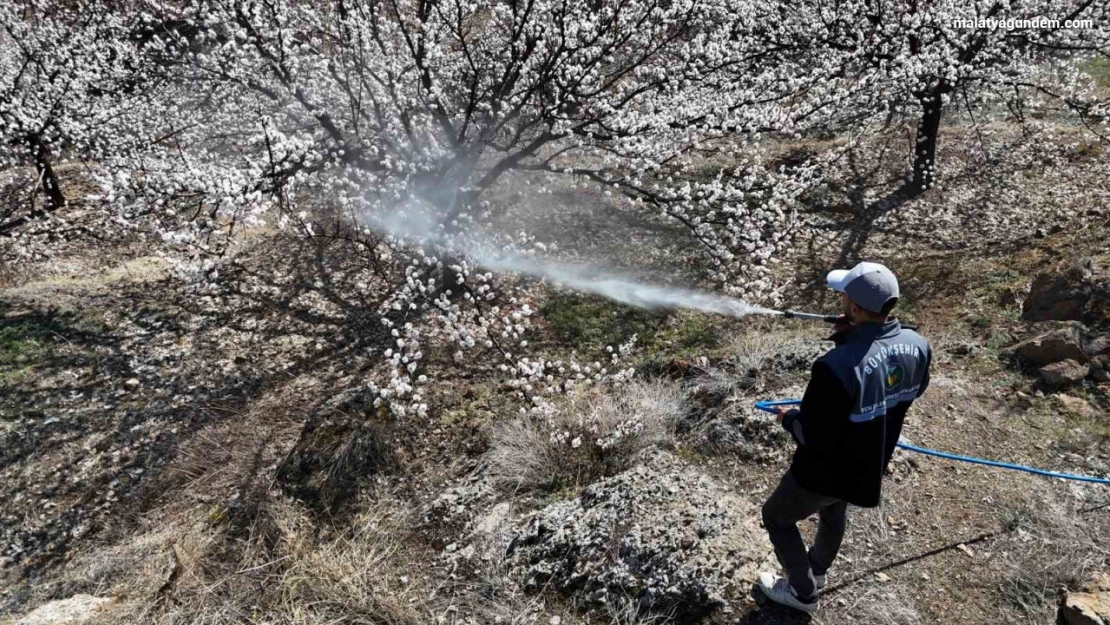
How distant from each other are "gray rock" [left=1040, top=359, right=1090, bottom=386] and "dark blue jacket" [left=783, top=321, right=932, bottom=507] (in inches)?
157

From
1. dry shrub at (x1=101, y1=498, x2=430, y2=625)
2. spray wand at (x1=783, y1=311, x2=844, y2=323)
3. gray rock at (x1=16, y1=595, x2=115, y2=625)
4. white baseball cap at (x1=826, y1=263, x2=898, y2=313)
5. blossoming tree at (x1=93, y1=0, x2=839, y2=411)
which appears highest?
blossoming tree at (x1=93, y1=0, x2=839, y2=411)

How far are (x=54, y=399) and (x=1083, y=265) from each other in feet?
41.1

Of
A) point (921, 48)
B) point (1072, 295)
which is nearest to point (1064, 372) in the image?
point (1072, 295)

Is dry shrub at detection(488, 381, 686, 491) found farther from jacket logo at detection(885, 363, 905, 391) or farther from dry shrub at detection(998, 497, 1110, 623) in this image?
jacket logo at detection(885, 363, 905, 391)

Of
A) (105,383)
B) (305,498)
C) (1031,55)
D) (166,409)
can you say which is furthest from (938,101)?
(105,383)

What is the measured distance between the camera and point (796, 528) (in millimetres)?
3393

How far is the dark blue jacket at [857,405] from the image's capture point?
289 centimetres

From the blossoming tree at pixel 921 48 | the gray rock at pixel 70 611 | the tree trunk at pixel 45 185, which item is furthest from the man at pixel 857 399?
the tree trunk at pixel 45 185

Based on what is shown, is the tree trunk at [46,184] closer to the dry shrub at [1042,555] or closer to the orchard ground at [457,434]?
the orchard ground at [457,434]

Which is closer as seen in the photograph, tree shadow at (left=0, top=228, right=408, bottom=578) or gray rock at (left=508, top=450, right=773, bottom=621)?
gray rock at (left=508, top=450, right=773, bottom=621)

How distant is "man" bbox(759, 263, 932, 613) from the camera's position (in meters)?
2.90

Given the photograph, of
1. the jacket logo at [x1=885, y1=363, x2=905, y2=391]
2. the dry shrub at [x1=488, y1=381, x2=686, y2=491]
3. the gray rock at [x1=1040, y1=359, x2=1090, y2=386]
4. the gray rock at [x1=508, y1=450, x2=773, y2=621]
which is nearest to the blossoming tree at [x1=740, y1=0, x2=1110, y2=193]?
the gray rock at [x1=1040, y1=359, x2=1090, y2=386]

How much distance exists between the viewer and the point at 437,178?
27.1 ft

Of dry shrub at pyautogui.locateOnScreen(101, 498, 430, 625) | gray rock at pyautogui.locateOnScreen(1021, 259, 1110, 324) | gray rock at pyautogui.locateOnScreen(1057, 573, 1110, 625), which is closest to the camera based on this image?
gray rock at pyautogui.locateOnScreen(1057, 573, 1110, 625)
